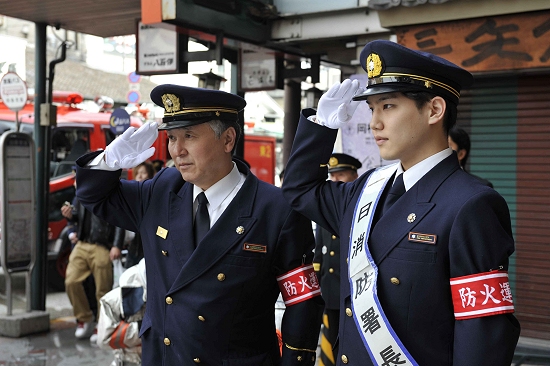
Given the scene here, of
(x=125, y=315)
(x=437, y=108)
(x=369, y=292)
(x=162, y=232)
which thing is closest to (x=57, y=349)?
(x=125, y=315)

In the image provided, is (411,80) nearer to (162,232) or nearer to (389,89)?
(389,89)

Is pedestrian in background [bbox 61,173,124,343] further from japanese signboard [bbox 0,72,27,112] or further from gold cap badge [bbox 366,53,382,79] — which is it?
gold cap badge [bbox 366,53,382,79]

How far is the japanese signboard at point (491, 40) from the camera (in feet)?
18.9

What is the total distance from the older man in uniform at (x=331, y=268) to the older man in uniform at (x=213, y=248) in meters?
2.54

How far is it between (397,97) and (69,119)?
36.0ft

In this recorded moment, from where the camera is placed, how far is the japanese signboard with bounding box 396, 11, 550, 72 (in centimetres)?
577

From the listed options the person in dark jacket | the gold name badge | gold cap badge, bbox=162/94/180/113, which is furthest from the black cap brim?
the person in dark jacket

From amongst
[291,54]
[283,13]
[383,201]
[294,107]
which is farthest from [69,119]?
[383,201]

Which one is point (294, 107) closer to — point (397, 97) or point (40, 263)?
point (40, 263)

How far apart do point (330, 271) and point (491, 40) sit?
238 cm

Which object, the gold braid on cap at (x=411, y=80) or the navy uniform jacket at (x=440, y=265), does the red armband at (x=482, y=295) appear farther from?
the gold braid on cap at (x=411, y=80)

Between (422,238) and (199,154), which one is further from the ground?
(199,154)

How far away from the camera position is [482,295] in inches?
80.8

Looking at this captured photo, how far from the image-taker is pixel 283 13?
7.55 meters
